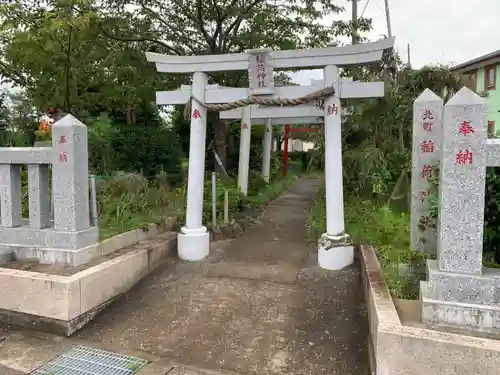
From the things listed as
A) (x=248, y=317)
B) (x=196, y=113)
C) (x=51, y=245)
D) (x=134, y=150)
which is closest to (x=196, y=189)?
(x=196, y=113)

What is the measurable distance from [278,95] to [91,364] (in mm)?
4082

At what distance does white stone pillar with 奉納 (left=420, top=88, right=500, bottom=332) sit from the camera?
3189mm

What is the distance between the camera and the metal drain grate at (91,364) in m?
3.42

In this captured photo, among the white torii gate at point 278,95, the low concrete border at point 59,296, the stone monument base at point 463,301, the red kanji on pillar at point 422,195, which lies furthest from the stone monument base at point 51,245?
the red kanji on pillar at point 422,195

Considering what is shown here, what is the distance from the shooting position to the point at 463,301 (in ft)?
10.6

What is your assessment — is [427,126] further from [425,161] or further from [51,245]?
[51,245]

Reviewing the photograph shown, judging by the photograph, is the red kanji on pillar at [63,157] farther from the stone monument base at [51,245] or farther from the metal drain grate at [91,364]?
the metal drain grate at [91,364]

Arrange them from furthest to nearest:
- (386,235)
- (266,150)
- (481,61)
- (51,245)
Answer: (481,61)
(266,150)
(386,235)
(51,245)

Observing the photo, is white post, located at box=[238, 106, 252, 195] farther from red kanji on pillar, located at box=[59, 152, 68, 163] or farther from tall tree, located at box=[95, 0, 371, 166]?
red kanji on pillar, located at box=[59, 152, 68, 163]

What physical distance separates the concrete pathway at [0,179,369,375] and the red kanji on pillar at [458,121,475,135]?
7.00 ft

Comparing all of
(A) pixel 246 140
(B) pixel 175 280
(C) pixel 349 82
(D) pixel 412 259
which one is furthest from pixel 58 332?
(A) pixel 246 140

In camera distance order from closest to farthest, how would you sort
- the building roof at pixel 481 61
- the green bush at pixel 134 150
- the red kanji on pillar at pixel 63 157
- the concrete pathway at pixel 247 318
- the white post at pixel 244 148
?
the concrete pathway at pixel 247 318 < the red kanji on pillar at pixel 63 157 < the green bush at pixel 134 150 < the white post at pixel 244 148 < the building roof at pixel 481 61

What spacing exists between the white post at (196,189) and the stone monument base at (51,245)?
140 cm

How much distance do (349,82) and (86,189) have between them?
12.1 ft
